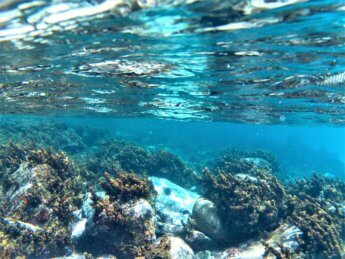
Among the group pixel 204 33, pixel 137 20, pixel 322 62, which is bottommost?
pixel 322 62

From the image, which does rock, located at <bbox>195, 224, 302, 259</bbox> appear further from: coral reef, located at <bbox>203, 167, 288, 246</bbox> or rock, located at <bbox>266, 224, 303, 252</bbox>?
coral reef, located at <bbox>203, 167, 288, 246</bbox>

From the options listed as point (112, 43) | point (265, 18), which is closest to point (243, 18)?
point (265, 18)

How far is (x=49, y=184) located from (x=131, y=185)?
337cm

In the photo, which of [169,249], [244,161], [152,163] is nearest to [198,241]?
[169,249]

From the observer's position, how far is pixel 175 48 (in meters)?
9.30

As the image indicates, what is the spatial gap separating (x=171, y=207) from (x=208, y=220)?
10.2 feet

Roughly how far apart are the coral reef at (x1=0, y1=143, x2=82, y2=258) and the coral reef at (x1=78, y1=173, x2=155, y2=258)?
0.98m

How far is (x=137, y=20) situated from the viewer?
7.10 m

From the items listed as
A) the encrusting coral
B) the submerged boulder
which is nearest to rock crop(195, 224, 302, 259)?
the encrusting coral

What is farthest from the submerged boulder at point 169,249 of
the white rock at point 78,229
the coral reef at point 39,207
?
the coral reef at point 39,207

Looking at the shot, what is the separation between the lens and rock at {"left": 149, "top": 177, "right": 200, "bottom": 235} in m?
11.7

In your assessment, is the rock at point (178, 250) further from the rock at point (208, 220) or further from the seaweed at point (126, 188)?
the seaweed at point (126, 188)

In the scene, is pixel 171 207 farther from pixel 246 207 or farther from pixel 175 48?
pixel 175 48

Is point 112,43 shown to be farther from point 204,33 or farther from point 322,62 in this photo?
point 322,62
